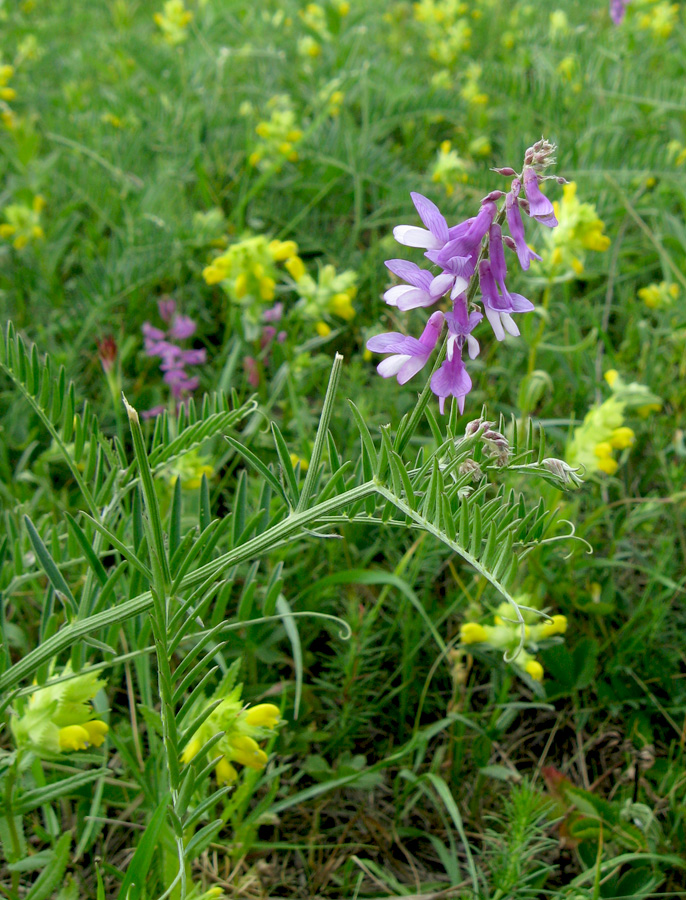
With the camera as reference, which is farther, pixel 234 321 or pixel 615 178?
pixel 615 178

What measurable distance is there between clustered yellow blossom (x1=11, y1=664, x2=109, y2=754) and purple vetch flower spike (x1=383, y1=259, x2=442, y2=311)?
614 millimetres

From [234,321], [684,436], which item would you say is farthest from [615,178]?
[234,321]

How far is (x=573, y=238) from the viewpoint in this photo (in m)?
1.73

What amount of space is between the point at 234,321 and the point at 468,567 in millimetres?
779

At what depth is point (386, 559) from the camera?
5.50ft

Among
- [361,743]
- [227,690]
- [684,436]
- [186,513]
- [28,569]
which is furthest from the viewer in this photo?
[684,436]

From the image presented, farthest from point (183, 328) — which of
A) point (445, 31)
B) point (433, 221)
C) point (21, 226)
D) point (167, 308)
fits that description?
point (445, 31)

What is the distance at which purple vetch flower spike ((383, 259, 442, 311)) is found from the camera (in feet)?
2.42

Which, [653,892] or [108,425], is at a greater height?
[108,425]

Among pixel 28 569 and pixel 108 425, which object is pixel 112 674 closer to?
pixel 28 569

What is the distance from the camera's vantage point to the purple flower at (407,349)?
747 millimetres

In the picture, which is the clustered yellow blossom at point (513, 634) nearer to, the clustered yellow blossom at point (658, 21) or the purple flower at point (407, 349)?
the purple flower at point (407, 349)

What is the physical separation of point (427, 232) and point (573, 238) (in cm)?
111

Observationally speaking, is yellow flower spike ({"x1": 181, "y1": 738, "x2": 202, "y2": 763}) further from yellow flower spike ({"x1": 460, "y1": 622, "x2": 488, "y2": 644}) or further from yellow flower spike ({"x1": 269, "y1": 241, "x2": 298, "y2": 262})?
yellow flower spike ({"x1": 269, "y1": 241, "x2": 298, "y2": 262})
